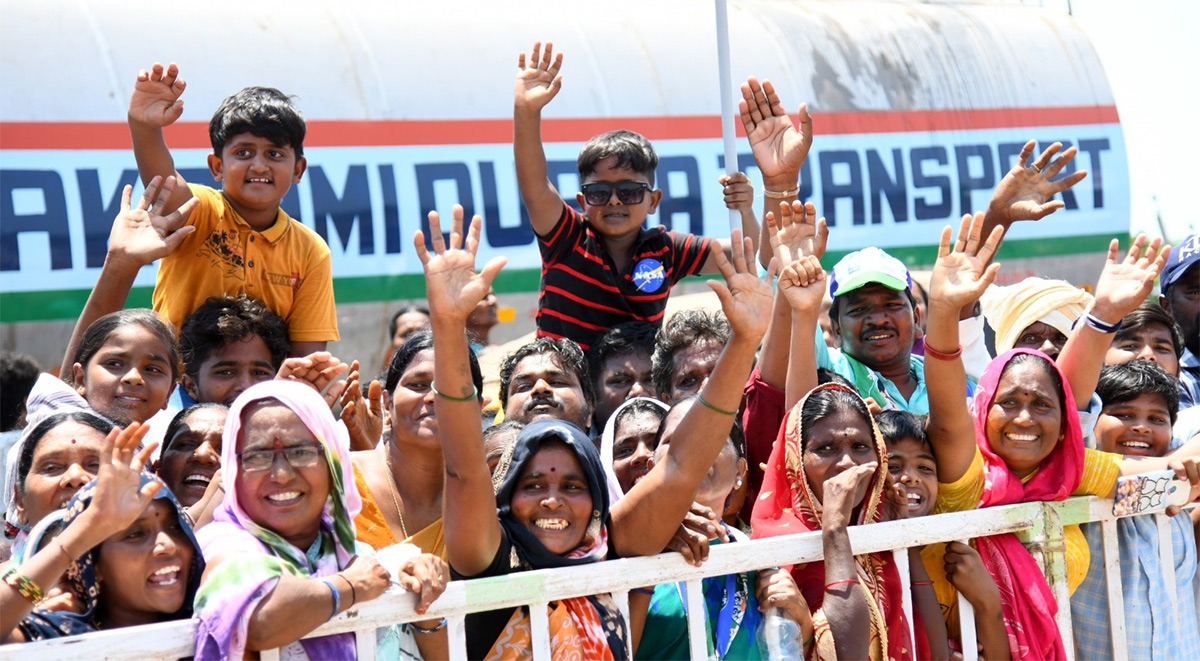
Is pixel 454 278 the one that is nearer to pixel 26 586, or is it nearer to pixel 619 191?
pixel 26 586

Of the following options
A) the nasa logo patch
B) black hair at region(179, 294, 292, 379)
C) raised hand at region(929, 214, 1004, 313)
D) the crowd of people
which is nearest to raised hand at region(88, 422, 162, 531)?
the crowd of people

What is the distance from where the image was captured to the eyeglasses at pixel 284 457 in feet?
8.32

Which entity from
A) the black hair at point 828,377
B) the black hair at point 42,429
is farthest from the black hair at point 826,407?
the black hair at point 42,429

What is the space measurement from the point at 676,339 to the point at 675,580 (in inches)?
57.4

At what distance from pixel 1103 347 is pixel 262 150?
2669 mm

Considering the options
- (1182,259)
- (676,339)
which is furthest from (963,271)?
(1182,259)

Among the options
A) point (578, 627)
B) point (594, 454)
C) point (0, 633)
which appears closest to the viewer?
point (0, 633)

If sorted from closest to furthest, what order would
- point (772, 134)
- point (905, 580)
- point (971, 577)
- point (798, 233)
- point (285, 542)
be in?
point (285, 542) → point (905, 580) → point (971, 577) → point (798, 233) → point (772, 134)

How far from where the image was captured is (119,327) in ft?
11.8

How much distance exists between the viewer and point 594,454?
2.91 m

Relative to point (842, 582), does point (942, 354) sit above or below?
above

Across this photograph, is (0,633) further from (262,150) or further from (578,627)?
(262,150)

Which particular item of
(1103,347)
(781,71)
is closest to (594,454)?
(1103,347)

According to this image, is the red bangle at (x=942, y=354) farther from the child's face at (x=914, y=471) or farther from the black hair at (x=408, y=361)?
the black hair at (x=408, y=361)
